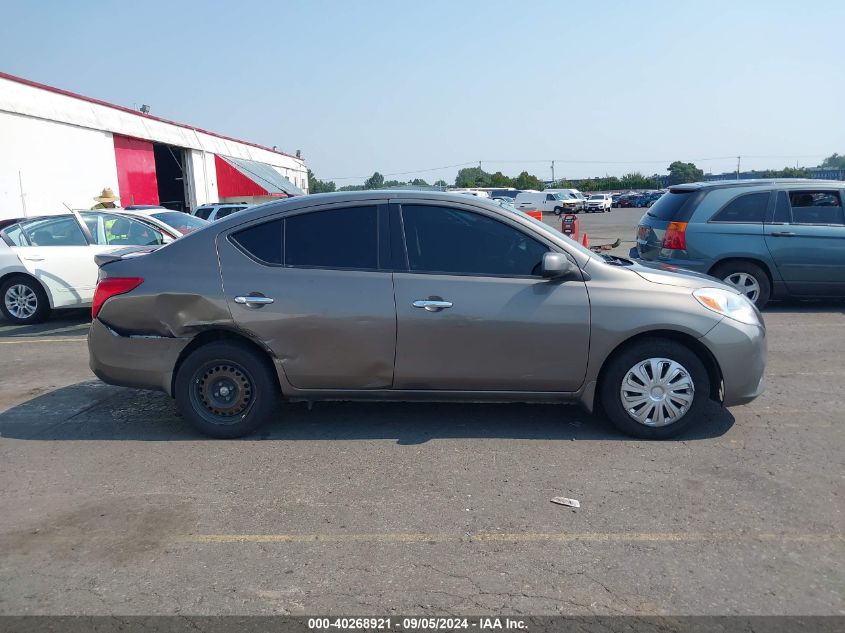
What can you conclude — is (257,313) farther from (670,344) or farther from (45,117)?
(45,117)

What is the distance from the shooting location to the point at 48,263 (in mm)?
10180

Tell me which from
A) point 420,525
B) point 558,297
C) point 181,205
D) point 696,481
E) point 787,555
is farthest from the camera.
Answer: point 181,205

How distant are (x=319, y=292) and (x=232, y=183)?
114ft

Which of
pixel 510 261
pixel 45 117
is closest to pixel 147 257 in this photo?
pixel 510 261

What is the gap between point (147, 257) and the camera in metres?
5.36

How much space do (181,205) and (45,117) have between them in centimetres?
1393

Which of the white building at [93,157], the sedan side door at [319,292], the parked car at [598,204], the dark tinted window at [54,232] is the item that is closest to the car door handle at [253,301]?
the sedan side door at [319,292]

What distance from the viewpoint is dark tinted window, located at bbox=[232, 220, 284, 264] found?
17.2ft

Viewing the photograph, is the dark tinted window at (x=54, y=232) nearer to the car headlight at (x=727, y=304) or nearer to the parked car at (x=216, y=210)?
the parked car at (x=216, y=210)

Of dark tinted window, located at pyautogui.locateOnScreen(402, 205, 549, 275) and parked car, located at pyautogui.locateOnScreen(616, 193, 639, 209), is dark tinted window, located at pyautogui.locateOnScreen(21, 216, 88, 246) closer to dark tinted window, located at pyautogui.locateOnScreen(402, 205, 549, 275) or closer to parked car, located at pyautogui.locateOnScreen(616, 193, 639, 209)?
dark tinted window, located at pyautogui.locateOnScreen(402, 205, 549, 275)

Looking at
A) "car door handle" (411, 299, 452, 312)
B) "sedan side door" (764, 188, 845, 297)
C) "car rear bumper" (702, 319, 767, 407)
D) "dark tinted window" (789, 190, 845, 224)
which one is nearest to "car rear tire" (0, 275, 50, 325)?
"car door handle" (411, 299, 452, 312)

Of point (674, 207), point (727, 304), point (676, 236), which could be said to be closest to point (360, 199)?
point (727, 304)

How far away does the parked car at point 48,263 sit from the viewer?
33.4 feet

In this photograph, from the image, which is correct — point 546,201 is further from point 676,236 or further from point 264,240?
point 264,240
